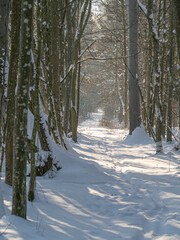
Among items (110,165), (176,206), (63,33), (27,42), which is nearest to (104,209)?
(176,206)

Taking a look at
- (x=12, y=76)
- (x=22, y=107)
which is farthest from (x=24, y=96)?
(x=12, y=76)

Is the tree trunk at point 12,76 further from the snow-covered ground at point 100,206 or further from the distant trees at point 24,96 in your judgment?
the snow-covered ground at point 100,206

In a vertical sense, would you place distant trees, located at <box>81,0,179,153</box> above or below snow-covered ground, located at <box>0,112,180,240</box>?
above

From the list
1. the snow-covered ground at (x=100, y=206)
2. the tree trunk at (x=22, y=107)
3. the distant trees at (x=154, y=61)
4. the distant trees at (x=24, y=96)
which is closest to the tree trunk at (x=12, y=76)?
the distant trees at (x=24, y=96)

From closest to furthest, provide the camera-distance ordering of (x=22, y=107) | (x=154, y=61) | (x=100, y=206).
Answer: (x=22, y=107) < (x=100, y=206) < (x=154, y=61)

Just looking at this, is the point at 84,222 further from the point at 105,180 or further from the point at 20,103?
the point at 105,180

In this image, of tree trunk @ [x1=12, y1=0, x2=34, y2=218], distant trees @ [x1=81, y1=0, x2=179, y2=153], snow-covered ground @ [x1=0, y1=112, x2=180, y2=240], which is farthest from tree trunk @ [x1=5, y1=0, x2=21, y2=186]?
distant trees @ [x1=81, y1=0, x2=179, y2=153]

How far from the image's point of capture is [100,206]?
3.62 meters

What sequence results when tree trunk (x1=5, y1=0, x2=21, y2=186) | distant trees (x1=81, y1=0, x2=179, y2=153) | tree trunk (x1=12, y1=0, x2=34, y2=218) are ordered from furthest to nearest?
distant trees (x1=81, y1=0, x2=179, y2=153)
tree trunk (x1=5, y1=0, x2=21, y2=186)
tree trunk (x1=12, y1=0, x2=34, y2=218)

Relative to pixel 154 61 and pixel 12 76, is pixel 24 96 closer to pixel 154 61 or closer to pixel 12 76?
pixel 12 76

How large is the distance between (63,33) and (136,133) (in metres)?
4.98

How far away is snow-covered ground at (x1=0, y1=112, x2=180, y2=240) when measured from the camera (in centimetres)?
259

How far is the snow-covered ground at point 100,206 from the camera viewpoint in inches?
102

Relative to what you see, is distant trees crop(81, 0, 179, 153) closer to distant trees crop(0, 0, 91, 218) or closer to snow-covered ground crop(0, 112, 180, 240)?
distant trees crop(0, 0, 91, 218)
